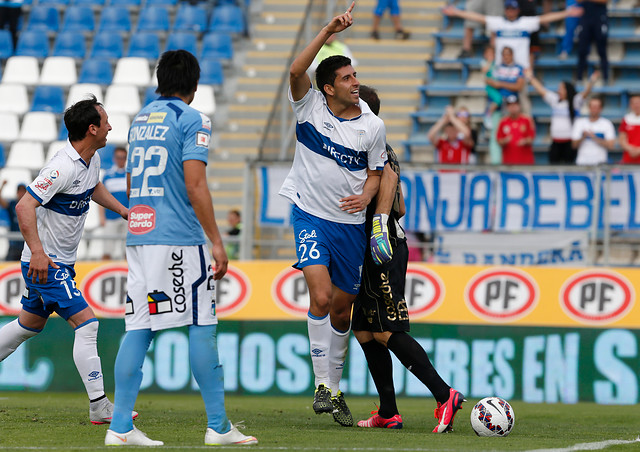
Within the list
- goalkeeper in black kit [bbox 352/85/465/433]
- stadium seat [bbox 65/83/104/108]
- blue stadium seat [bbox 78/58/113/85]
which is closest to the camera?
goalkeeper in black kit [bbox 352/85/465/433]

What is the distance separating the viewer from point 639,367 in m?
11.7

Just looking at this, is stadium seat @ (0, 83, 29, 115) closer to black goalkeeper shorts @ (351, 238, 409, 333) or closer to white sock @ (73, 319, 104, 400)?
white sock @ (73, 319, 104, 400)

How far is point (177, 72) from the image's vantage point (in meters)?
6.29

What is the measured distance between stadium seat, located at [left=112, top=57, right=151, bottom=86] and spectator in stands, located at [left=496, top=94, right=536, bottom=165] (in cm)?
701

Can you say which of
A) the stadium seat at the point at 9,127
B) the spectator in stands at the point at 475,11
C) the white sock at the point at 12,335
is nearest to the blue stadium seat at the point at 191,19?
the stadium seat at the point at 9,127

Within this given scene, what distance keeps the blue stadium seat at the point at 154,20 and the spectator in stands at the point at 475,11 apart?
5879mm

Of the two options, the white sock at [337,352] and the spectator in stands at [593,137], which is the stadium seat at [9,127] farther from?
the white sock at [337,352]

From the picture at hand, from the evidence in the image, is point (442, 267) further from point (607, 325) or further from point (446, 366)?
point (607, 325)

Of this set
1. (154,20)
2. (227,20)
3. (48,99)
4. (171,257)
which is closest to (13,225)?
(48,99)

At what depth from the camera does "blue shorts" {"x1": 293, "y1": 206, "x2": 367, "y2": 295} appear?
7.62 metres

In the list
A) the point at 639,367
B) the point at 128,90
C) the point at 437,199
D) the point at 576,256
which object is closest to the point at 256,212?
the point at 437,199

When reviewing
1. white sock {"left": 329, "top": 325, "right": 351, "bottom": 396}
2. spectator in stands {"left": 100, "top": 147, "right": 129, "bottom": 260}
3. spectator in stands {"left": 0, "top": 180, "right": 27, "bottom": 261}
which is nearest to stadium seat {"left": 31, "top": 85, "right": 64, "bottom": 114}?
spectator in stands {"left": 0, "top": 180, "right": 27, "bottom": 261}

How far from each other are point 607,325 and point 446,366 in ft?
6.21

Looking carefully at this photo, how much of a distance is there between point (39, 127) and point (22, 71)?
1679 mm
